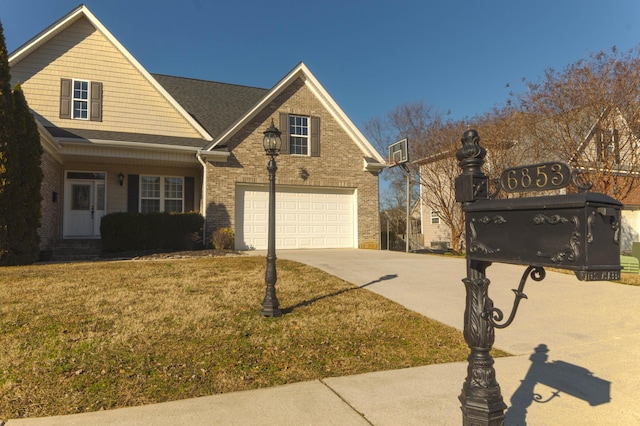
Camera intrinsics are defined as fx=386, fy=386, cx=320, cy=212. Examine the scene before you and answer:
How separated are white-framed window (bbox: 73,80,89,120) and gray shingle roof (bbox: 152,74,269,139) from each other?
3207mm

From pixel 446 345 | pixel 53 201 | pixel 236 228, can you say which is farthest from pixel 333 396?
pixel 53 201

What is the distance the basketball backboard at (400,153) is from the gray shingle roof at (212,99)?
7.12 metres

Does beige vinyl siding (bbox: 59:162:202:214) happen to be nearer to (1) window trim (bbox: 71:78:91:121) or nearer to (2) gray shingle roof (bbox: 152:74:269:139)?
(1) window trim (bbox: 71:78:91:121)

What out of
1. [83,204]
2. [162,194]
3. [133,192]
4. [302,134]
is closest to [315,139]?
[302,134]

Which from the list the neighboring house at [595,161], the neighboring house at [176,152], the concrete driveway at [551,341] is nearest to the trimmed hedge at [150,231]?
the neighboring house at [176,152]

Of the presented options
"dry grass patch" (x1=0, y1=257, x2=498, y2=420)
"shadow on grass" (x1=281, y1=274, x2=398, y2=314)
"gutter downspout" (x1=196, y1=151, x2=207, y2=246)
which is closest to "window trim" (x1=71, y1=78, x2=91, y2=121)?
"gutter downspout" (x1=196, y1=151, x2=207, y2=246)

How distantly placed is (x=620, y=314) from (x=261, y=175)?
Answer: 428 inches

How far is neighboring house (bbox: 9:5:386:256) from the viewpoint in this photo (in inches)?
506

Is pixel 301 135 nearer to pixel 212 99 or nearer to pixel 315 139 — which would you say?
pixel 315 139

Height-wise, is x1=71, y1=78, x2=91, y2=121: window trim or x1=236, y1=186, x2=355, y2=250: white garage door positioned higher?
x1=71, y1=78, x2=91, y2=121: window trim

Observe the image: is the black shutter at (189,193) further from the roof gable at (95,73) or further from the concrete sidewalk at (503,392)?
the concrete sidewalk at (503,392)

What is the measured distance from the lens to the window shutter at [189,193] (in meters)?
14.5

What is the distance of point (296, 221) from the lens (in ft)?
47.7

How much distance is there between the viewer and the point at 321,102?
15219 millimetres
